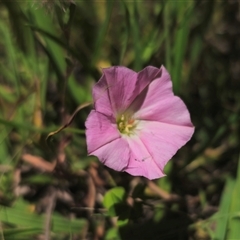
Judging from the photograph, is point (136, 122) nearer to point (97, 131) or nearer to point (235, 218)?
point (97, 131)

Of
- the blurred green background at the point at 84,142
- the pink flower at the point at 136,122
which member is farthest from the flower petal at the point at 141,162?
the blurred green background at the point at 84,142

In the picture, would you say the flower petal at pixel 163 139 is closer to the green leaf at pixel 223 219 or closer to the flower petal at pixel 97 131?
the flower petal at pixel 97 131

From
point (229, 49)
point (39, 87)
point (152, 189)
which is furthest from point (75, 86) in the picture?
point (229, 49)

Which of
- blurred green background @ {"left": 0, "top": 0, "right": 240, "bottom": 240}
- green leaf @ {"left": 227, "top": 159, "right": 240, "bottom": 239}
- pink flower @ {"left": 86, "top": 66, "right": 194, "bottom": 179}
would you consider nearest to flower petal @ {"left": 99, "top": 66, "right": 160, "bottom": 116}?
pink flower @ {"left": 86, "top": 66, "right": 194, "bottom": 179}

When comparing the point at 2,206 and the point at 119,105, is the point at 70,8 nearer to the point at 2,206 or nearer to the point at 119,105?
the point at 119,105

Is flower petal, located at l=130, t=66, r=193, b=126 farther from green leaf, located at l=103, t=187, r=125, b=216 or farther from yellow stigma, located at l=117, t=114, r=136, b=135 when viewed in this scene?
green leaf, located at l=103, t=187, r=125, b=216

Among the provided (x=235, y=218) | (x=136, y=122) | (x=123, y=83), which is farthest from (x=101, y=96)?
(x=235, y=218)

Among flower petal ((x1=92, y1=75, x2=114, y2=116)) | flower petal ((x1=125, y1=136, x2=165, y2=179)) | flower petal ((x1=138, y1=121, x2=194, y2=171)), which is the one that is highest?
flower petal ((x1=92, y1=75, x2=114, y2=116))
